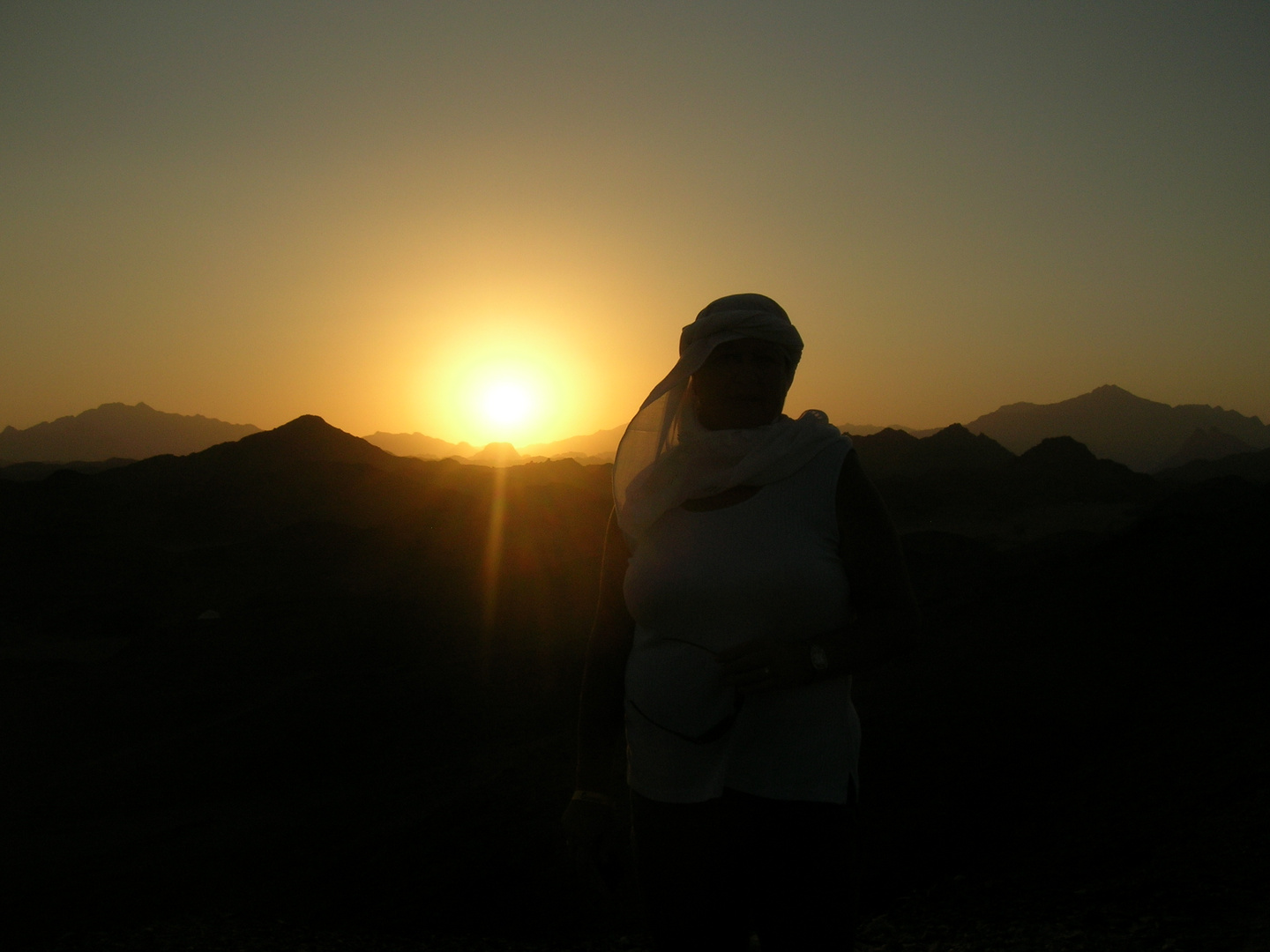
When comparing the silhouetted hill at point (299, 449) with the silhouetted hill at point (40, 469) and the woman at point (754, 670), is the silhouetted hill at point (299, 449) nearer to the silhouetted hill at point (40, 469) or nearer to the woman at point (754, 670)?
the woman at point (754, 670)

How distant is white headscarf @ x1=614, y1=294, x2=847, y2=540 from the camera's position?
145 centimetres

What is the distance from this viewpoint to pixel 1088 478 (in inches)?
1446

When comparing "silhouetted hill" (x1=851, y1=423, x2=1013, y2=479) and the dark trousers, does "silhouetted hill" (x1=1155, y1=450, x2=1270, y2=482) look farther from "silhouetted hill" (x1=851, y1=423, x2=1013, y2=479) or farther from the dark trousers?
the dark trousers

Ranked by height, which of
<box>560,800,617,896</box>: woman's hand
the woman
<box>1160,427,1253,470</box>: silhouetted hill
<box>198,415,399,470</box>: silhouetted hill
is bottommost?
<box>560,800,617,896</box>: woman's hand

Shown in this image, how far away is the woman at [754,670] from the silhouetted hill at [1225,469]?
167 ft

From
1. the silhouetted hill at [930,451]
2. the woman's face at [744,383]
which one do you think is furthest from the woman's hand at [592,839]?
the silhouetted hill at [930,451]

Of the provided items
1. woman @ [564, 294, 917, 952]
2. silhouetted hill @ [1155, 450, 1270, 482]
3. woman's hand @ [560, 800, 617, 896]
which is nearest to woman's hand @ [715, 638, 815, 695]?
woman @ [564, 294, 917, 952]

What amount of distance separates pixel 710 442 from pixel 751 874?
28.4 inches

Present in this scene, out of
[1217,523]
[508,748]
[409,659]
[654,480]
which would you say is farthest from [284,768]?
[1217,523]

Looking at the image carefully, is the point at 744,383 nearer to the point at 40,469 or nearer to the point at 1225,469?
the point at 1225,469

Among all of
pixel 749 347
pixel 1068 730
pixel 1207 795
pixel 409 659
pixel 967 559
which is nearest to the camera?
pixel 749 347

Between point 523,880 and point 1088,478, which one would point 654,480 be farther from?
point 1088,478

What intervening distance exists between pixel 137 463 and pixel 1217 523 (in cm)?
3876

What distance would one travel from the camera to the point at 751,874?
4.59 feet
